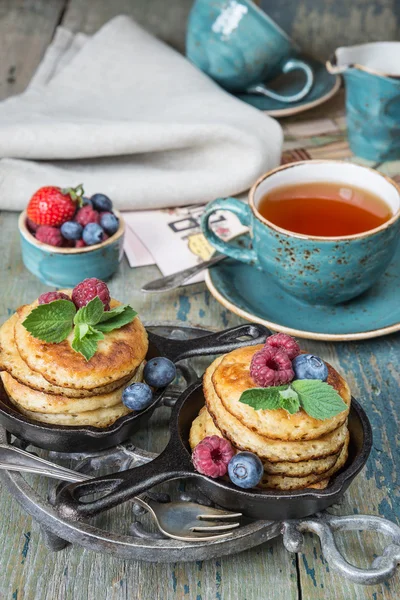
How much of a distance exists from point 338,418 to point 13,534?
0.51 metres

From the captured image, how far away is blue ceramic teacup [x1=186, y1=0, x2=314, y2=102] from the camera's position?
2.21 m

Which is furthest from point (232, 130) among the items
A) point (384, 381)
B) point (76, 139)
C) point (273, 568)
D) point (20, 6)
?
point (20, 6)

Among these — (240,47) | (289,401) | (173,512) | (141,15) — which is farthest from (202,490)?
(141,15)

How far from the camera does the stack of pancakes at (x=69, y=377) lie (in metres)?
1.10

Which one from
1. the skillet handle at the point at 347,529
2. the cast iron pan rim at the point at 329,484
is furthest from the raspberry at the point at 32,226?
the skillet handle at the point at 347,529

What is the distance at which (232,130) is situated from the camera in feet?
6.40

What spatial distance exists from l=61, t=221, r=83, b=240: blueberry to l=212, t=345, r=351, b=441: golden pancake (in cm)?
66

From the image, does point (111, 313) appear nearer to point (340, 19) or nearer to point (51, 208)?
point (51, 208)

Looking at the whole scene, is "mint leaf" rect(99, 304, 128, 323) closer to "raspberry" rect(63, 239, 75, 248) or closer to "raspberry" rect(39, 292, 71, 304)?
"raspberry" rect(39, 292, 71, 304)

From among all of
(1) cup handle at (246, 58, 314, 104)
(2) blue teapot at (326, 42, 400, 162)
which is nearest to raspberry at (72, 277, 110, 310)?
(2) blue teapot at (326, 42, 400, 162)

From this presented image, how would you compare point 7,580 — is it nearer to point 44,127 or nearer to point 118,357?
point 118,357

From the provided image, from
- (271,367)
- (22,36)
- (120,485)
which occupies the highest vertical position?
(271,367)

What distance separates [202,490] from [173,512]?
0.19 feet

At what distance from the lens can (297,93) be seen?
2361mm
